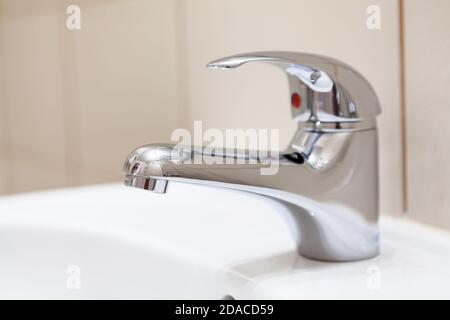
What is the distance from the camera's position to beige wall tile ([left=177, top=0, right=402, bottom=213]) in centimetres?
51

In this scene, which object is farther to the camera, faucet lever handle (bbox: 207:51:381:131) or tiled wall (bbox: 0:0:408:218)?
tiled wall (bbox: 0:0:408:218)

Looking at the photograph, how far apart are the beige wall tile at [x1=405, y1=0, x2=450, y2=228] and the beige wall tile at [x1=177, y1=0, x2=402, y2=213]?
16mm

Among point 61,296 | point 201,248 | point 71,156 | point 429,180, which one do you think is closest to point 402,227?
point 429,180

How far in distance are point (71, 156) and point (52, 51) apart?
0.13 metres

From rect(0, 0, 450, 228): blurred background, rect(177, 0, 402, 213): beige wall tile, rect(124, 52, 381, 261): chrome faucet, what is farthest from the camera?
rect(0, 0, 450, 228): blurred background

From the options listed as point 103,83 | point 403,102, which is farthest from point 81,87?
point 403,102

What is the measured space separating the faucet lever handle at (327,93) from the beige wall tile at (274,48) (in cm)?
9

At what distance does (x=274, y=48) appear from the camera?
62cm

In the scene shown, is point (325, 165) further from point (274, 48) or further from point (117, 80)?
point (117, 80)

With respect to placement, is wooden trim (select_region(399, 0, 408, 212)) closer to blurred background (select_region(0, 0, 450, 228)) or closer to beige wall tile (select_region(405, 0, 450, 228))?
beige wall tile (select_region(405, 0, 450, 228))

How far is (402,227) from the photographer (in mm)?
510

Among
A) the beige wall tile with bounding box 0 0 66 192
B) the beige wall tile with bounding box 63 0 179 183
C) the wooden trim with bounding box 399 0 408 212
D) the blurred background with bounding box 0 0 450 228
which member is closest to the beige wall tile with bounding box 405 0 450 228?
the wooden trim with bounding box 399 0 408 212

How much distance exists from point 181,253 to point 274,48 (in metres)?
0.24

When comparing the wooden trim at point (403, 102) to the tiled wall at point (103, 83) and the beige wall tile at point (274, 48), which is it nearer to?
the beige wall tile at point (274, 48)
